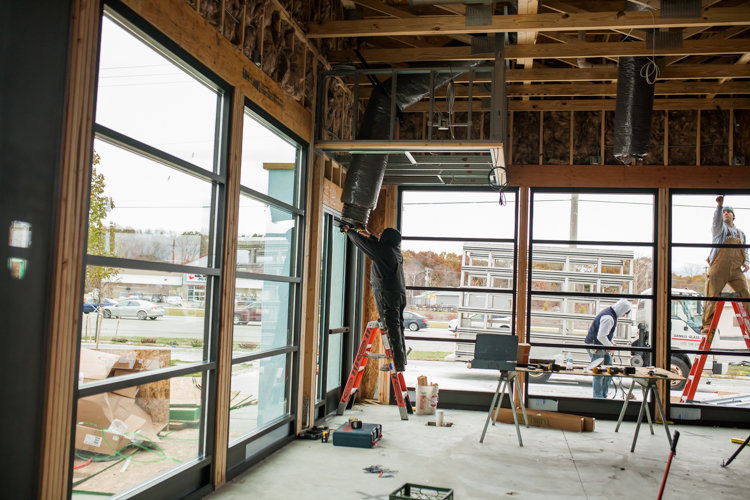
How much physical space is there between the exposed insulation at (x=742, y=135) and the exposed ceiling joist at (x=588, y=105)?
0.69 feet

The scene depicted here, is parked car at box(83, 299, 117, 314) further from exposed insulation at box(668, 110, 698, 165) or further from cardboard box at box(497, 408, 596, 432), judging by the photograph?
exposed insulation at box(668, 110, 698, 165)

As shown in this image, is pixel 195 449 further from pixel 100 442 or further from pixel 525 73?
pixel 525 73

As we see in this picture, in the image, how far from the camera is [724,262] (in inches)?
287

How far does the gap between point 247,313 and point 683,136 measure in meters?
6.11

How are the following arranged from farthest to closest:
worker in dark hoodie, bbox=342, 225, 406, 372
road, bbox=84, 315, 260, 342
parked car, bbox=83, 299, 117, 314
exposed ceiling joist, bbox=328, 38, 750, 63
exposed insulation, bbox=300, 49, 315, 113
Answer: worker in dark hoodie, bbox=342, 225, 406, 372 → exposed insulation, bbox=300, 49, 315, 113 → exposed ceiling joist, bbox=328, 38, 750, 63 → road, bbox=84, 315, 260, 342 → parked car, bbox=83, 299, 117, 314

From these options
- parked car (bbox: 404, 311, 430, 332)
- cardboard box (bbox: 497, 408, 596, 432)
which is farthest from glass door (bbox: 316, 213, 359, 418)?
cardboard box (bbox: 497, 408, 596, 432)

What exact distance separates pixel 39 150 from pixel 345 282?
5.13m

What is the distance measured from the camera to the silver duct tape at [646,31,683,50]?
5191mm

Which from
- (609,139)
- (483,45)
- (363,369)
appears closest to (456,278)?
(363,369)

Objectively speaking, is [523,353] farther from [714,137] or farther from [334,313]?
[714,137]

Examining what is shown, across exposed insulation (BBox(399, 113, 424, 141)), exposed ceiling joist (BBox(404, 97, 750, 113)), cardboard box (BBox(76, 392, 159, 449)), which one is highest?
exposed ceiling joist (BBox(404, 97, 750, 113))

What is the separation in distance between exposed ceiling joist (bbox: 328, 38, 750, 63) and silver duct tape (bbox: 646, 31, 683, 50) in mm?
70

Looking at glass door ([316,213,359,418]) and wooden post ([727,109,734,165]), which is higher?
wooden post ([727,109,734,165])

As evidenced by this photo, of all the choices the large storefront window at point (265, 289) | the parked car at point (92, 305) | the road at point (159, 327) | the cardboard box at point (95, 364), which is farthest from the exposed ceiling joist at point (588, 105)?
the cardboard box at point (95, 364)
